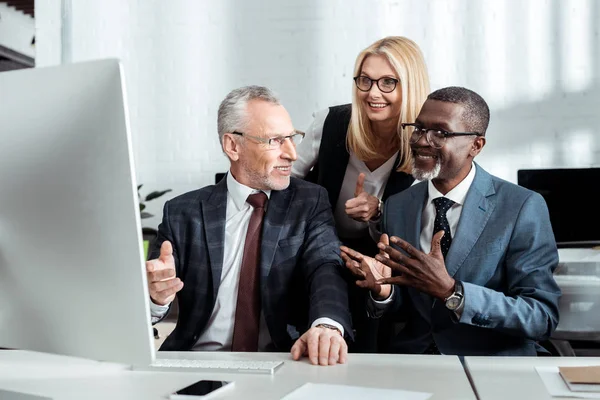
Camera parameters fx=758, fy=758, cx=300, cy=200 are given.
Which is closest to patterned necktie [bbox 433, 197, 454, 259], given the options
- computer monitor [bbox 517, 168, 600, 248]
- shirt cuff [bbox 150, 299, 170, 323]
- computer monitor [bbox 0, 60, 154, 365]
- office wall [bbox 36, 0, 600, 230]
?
shirt cuff [bbox 150, 299, 170, 323]

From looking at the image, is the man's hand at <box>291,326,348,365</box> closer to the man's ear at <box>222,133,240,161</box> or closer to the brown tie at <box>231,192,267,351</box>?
the brown tie at <box>231,192,267,351</box>

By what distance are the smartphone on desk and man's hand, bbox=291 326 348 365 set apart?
0.25m

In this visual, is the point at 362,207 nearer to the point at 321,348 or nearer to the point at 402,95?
the point at 402,95

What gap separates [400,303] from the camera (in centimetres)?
216

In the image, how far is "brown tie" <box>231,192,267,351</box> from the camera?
6.64ft

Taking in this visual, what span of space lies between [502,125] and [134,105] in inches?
90.5

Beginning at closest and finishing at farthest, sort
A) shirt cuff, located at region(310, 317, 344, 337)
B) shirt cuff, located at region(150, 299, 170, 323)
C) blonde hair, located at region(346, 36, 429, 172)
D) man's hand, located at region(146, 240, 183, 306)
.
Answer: man's hand, located at region(146, 240, 183, 306)
shirt cuff, located at region(310, 317, 344, 337)
shirt cuff, located at region(150, 299, 170, 323)
blonde hair, located at region(346, 36, 429, 172)

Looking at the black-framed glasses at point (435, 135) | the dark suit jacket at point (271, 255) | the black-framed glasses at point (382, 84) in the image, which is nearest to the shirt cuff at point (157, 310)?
the dark suit jacket at point (271, 255)

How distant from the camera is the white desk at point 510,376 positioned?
4.17 ft

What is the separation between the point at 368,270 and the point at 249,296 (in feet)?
1.12

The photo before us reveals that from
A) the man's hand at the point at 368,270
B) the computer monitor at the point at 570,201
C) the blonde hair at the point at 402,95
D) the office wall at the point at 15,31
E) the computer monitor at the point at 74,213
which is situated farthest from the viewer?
the office wall at the point at 15,31

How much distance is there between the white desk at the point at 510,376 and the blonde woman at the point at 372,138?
985 millimetres

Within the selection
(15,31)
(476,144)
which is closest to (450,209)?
(476,144)

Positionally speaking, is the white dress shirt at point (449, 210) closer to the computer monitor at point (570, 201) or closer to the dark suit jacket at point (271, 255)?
the dark suit jacket at point (271, 255)
